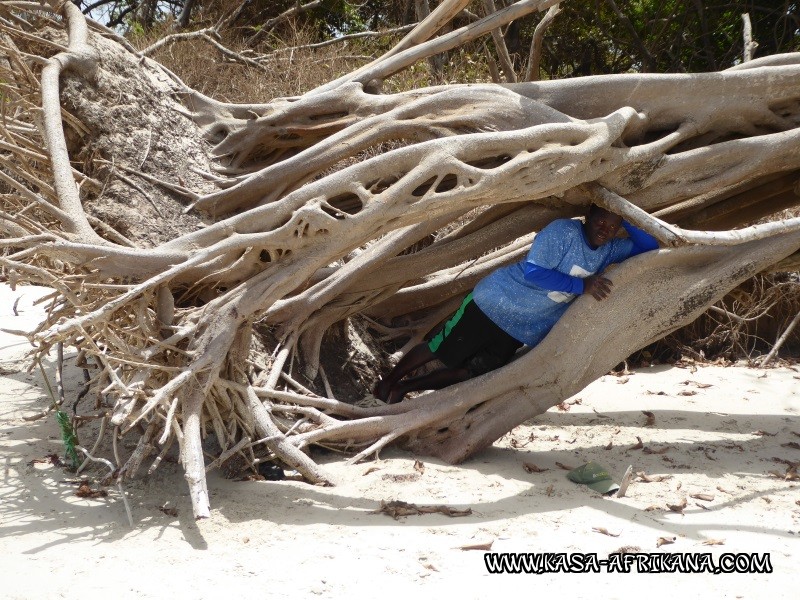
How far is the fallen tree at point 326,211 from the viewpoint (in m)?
4.50

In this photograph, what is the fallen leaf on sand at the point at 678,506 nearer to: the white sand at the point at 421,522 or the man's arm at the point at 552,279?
the white sand at the point at 421,522

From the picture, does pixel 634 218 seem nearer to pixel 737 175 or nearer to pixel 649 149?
pixel 649 149

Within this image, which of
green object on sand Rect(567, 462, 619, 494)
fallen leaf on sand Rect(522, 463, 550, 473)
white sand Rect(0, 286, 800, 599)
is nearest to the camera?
white sand Rect(0, 286, 800, 599)

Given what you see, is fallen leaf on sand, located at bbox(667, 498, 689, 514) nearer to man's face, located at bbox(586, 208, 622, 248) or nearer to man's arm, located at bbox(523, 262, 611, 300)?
man's arm, located at bbox(523, 262, 611, 300)

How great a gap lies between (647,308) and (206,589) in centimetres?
303

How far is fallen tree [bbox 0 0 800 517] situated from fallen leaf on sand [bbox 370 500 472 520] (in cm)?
55

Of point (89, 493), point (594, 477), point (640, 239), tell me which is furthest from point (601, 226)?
point (89, 493)

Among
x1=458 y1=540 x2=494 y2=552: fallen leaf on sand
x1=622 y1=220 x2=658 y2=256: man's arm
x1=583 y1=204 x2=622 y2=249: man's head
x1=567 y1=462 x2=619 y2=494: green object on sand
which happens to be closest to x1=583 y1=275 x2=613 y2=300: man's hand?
x1=583 y1=204 x2=622 y2=249: man's head

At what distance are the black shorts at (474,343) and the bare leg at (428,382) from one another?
0.08 meters

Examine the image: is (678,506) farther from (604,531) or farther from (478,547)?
(478,547)

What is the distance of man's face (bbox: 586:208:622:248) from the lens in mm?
5109

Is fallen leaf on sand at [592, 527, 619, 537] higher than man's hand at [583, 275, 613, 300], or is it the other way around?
man's hand at [583, 275, 613, 300]

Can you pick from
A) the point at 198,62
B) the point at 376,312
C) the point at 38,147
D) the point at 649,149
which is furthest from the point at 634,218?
the point at 198,62

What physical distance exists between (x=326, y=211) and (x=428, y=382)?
1582 millimetres
